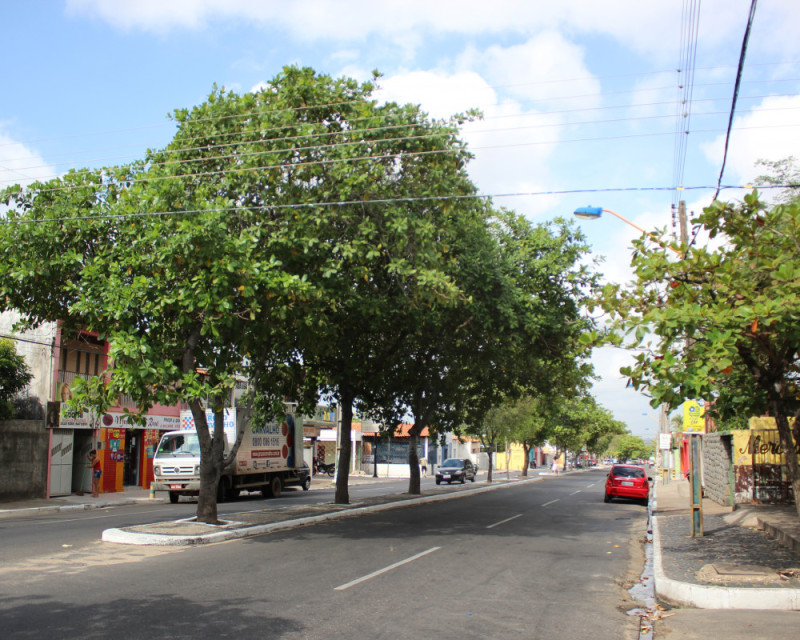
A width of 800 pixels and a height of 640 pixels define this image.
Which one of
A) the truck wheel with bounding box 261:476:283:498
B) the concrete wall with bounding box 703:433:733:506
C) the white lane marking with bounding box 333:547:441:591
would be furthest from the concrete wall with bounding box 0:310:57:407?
the concrete wall with bounding box 703:433:733:506

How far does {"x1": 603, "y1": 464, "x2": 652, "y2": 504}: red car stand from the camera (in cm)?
2914

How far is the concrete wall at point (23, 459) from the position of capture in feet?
88.8

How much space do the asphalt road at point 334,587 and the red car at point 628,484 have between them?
13.4 m

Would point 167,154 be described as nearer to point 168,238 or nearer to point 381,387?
point 168,238

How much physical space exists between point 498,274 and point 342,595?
33.4ft

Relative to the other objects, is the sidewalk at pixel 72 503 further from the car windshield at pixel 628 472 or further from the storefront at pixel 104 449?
the car windshield at pixel 628 472

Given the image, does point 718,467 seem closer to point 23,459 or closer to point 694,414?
point 694,414

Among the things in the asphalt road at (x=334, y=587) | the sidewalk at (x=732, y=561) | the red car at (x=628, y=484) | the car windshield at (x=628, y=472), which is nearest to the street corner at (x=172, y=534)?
the asphalt road at (x=334, y=587)

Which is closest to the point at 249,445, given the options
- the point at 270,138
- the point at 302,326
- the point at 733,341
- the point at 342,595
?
the point at 302,326

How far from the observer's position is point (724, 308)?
357 inches

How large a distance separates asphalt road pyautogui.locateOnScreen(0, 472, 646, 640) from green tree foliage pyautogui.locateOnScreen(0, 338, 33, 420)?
568 inches

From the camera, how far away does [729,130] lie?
12.4 meters

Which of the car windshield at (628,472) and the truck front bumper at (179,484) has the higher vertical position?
the car windshield at (628,472)

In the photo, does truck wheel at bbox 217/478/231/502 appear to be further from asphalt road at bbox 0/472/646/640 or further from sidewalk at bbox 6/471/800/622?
asphalt road at bbox 0/472/646/640
